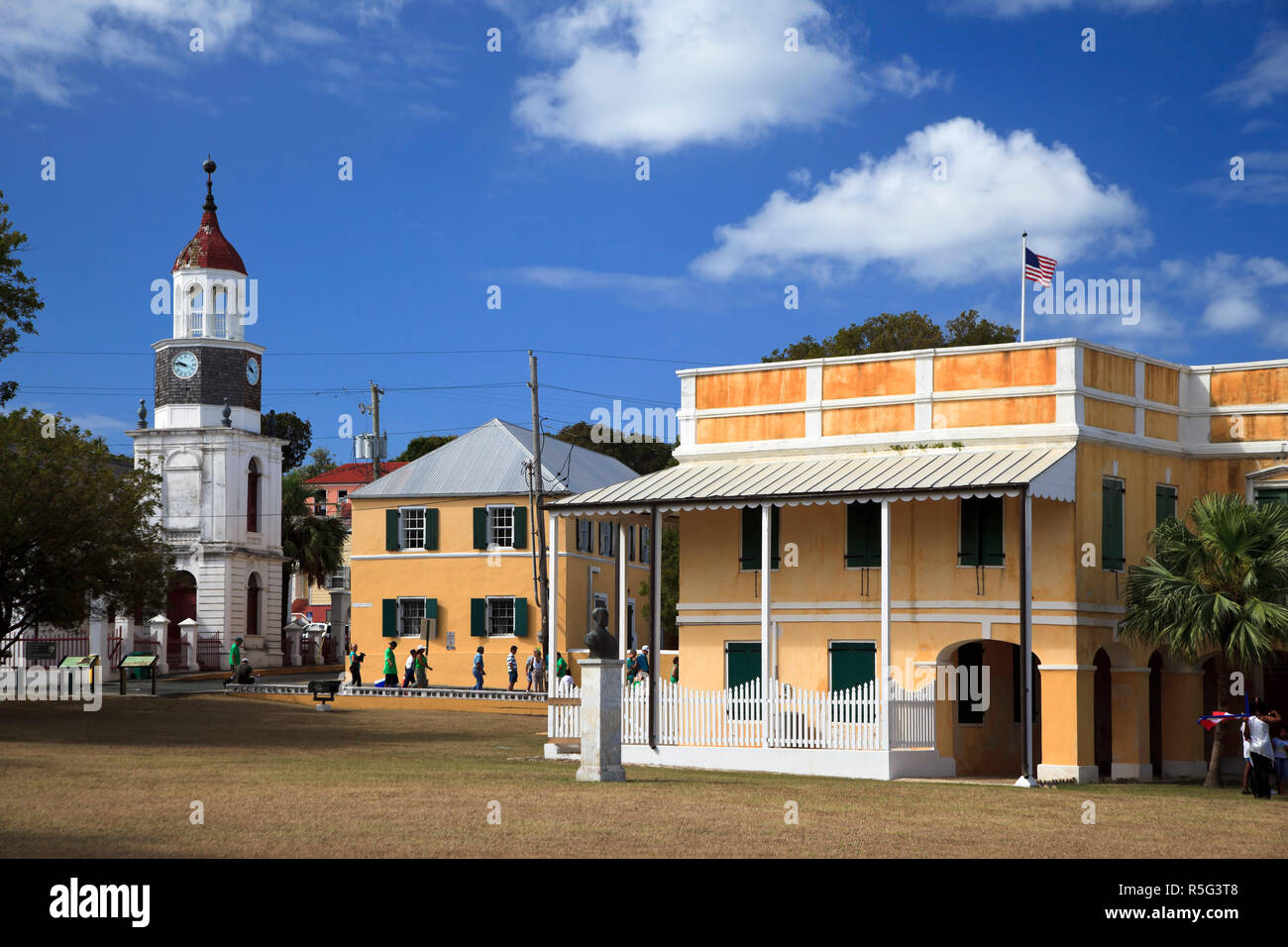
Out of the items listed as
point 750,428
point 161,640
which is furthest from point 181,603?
point 750,428

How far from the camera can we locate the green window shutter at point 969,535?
2608cm

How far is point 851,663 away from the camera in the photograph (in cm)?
2719

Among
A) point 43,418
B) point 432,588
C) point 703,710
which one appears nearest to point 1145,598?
→ point 703,710

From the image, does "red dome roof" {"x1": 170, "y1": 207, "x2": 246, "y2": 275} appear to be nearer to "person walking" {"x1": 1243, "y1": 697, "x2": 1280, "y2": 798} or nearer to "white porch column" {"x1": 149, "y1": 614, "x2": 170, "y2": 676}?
"white porch column" {"x1": 149, "y1": 614, "x2": 170, "y2": 676}

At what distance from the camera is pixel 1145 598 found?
81.1 feet

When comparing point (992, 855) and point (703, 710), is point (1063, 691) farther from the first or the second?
point (992, 855)

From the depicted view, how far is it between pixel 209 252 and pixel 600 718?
4471 centimetres

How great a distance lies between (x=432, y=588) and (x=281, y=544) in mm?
18224

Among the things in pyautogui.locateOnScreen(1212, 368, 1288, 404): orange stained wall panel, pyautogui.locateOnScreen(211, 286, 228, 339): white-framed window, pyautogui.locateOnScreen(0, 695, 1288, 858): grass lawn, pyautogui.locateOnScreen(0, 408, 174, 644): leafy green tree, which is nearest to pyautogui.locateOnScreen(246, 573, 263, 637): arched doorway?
pyautogui.locateOnScreen(211, 286, 228, 339): white-framed window

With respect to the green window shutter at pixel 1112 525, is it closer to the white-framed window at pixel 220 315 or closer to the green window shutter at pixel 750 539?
the green window shutter at pixel 750 539

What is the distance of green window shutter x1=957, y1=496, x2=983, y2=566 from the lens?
2608 cm

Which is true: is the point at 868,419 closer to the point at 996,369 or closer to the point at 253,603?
the point at 996,369

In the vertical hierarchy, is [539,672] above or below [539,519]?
below

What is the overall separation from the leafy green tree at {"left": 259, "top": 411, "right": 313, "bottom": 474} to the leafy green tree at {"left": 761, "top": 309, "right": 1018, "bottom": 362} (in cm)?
5501
